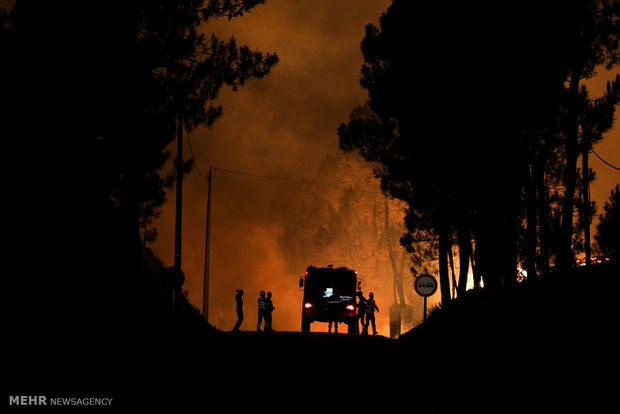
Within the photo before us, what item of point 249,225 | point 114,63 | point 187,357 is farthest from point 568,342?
point 249,225

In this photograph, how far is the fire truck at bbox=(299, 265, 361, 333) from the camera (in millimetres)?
34406

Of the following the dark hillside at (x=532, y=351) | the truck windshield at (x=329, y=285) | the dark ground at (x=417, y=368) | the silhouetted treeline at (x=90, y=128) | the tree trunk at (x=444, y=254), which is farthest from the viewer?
the truck windshield at (x=329, y=285)

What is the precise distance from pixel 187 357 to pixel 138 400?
22.4 feet

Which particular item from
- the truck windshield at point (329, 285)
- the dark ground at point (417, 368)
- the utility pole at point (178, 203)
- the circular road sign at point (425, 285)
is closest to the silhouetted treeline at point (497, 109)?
the circular road sign at point (425, 285)

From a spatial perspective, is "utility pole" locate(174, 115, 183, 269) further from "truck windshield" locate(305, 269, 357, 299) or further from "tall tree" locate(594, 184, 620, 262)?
"tall tree" locate(594, 184, 620, 262)

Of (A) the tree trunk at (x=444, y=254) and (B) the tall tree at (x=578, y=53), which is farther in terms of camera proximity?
(A) the tree trunk at (x=444, y=254)

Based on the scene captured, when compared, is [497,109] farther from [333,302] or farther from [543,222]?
[333,302]

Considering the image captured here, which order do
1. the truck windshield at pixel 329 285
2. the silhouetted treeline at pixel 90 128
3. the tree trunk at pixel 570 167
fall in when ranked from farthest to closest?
1. the truck windshield at pixel 329 285
2. the tree trunk at pixel 570 167
3. the silhouetted treeline at pixel 90 128

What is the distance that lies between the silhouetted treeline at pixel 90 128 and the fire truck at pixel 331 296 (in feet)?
40.9

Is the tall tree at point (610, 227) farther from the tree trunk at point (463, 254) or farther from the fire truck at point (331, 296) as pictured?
the fire truck at point (331, 296)

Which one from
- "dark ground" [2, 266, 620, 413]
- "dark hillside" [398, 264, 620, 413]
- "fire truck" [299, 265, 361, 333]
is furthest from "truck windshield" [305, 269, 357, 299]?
"dark hillside" [398, 264, 620, 413]

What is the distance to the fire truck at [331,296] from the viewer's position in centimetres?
3441

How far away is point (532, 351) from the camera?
1017 cm

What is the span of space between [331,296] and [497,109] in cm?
1601
